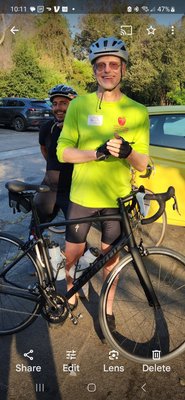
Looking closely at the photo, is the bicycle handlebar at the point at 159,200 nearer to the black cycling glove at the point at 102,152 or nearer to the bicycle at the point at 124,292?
the bicycle at the point at 124,292

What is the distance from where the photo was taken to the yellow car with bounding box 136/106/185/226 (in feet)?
12.8

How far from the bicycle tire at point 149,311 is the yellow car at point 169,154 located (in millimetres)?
1354

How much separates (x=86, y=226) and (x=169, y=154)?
2042 millimetres

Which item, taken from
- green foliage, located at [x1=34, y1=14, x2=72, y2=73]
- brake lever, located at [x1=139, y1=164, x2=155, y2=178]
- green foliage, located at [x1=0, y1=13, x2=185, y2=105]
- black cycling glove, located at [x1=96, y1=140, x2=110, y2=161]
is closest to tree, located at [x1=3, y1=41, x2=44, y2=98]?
green foliage, located at [x1=0, y1=13, x2=185, y2=105]

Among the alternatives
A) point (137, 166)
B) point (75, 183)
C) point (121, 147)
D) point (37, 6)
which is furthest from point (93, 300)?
point (37, 6)

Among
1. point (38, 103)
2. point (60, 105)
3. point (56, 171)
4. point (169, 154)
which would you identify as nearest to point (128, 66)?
point (38, 103)

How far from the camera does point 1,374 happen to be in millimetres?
2213

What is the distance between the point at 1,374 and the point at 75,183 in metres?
1.29

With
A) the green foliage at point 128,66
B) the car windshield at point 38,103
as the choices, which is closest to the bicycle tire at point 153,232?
the car windshield at point 38,103

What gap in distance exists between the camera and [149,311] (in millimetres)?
2457

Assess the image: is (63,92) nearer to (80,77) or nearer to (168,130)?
(168,130)

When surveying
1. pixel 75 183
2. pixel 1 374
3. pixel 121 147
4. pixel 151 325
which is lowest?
pixel 1 374

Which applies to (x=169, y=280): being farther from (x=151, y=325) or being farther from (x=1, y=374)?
(x=1, y=374)

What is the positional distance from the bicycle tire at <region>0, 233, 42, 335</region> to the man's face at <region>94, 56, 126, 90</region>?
121cm
